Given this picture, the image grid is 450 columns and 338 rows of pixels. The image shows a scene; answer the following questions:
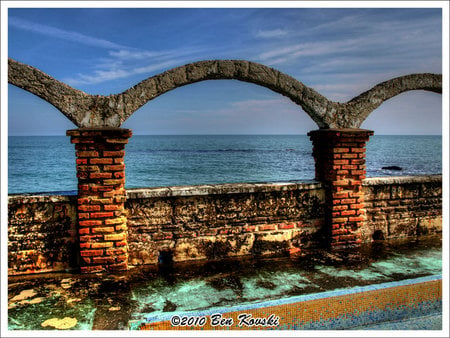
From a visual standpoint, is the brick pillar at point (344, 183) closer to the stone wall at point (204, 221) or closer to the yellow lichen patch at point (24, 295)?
the stone wall at point (204, 221)

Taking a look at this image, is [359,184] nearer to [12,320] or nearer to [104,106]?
[104,106]

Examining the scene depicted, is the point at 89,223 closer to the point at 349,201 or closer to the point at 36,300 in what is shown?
the point at 36,300

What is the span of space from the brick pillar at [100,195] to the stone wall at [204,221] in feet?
0.67

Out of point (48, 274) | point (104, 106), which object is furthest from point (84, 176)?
point (48, 274)

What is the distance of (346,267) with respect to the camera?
4.14 meters

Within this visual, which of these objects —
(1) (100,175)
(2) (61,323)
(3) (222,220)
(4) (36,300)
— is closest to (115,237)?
(1) (100,175)

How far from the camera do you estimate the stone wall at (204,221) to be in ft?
12.8

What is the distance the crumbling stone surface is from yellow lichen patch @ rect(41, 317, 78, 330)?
216 centimetres

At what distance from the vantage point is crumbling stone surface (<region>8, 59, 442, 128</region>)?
3.77m

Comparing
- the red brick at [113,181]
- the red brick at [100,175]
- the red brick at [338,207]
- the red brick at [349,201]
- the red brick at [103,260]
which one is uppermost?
the red brick at [100,175]

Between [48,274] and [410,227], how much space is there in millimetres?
5469

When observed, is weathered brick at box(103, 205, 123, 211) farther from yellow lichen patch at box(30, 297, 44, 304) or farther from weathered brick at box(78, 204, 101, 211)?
yellow lichen patch at box(30, 297, 44, 304)

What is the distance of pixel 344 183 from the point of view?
470cm

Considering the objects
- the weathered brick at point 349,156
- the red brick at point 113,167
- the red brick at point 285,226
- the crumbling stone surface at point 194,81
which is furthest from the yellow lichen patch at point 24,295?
the weathered brick at point 349,156
